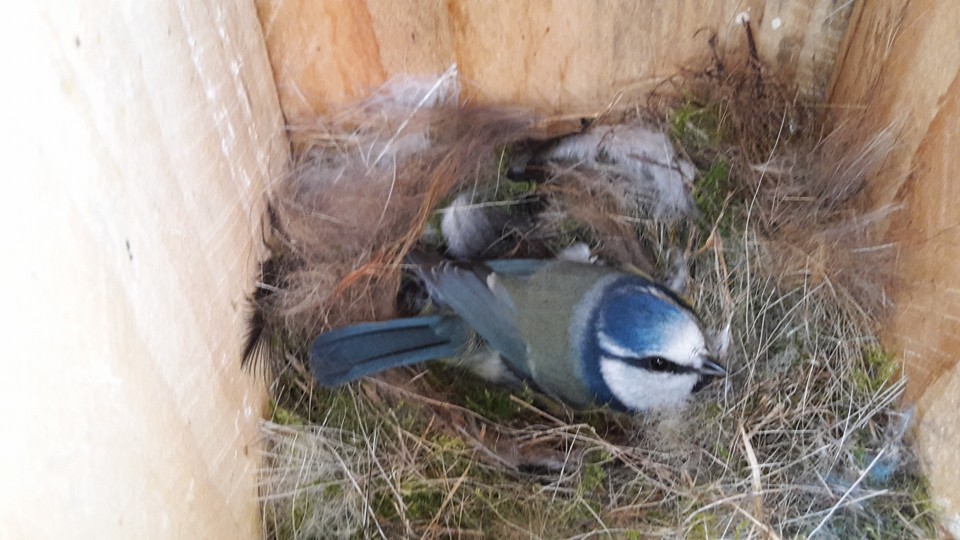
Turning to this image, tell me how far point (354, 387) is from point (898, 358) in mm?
948

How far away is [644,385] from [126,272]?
37.0 inches

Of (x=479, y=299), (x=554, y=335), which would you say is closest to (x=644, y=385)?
(x=554, y=335)

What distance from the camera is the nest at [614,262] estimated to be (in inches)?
50.8

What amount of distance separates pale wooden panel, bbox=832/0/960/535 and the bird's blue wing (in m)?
0.66

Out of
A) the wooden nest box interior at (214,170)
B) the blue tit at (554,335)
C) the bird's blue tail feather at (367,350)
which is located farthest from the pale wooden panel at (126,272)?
the blue tit at (554,335)

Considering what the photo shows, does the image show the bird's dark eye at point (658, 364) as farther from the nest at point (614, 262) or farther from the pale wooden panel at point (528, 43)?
the pale wooden panel at point (528, 43)

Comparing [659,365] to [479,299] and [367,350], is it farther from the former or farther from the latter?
[367,350]

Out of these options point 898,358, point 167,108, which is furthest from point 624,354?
point 167,108

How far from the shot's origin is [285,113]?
158 cm

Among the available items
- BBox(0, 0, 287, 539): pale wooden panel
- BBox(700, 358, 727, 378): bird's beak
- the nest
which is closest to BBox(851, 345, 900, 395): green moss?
the nest

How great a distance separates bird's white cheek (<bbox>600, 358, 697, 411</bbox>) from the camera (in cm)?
145

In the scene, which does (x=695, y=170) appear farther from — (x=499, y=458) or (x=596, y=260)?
A: (x=499, y=458)

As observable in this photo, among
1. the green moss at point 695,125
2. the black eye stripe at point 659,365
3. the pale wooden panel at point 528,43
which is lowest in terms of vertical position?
the black eye stripe at point 659,365

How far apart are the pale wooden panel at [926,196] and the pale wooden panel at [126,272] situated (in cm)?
109
